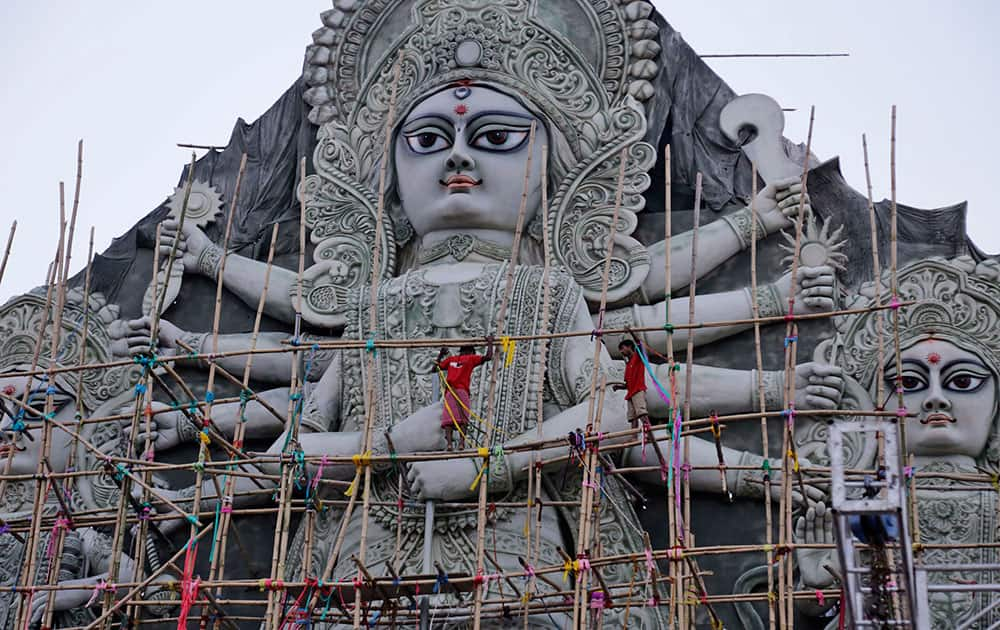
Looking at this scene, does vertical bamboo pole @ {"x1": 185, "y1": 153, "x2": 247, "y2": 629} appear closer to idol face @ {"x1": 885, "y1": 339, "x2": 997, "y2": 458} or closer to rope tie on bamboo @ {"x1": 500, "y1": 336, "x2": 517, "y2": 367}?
rope tie on bamboo @ {"x1": 500, "y1": 336, "x2": 517, "y2": 367}

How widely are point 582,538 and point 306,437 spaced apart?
240 centimetres

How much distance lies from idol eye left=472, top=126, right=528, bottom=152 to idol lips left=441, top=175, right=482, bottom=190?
10.3 inches

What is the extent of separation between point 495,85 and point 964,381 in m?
3.65

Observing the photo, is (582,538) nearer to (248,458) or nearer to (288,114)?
(248,458)

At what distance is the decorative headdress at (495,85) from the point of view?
448 inches

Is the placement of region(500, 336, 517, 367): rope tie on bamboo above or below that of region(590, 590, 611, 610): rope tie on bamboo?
above

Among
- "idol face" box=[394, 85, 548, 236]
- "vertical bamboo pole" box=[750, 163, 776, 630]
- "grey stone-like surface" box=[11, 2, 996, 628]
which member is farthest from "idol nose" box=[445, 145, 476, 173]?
"vertical bamboo pole" box=[750, 163, 776, 630]

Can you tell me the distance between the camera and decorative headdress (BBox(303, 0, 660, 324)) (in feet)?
37.3

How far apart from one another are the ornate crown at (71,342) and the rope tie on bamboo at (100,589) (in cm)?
163

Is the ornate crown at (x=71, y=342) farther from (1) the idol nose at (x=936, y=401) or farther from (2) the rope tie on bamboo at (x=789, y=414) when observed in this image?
(1) the idol nose at (x=936, y=401)

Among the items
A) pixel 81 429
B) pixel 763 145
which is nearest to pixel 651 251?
pixel 763 145

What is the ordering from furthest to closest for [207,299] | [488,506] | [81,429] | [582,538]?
1. [207,299]
2. [81,429]
3. [488,506]
4. [582,538]

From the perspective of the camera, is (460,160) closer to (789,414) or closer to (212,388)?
(212,388)

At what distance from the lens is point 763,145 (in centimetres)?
1168
